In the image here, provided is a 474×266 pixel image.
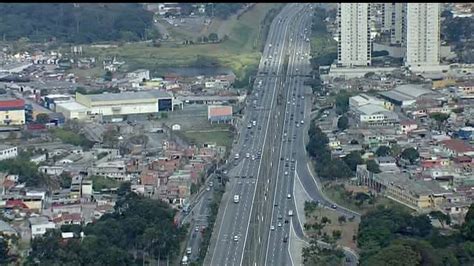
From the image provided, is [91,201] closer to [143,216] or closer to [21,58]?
[143,216]

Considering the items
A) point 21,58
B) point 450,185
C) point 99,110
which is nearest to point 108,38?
point 21,58

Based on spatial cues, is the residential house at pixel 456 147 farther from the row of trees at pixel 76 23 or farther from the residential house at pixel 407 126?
the row of trees at pixel 76 23

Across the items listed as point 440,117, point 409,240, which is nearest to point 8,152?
point 440,117

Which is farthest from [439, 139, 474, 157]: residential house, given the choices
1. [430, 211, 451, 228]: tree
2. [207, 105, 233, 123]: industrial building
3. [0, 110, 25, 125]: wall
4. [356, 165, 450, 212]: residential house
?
[0, 110, 25, 125]: wall

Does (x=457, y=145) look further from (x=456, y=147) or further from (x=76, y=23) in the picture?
(x=76, y=23)

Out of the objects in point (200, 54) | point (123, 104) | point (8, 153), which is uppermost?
point (200, 54)

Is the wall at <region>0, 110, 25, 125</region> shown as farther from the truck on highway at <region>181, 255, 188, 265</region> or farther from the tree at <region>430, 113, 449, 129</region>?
the truck on highway at <region>181, 255, 188, 265</region>
